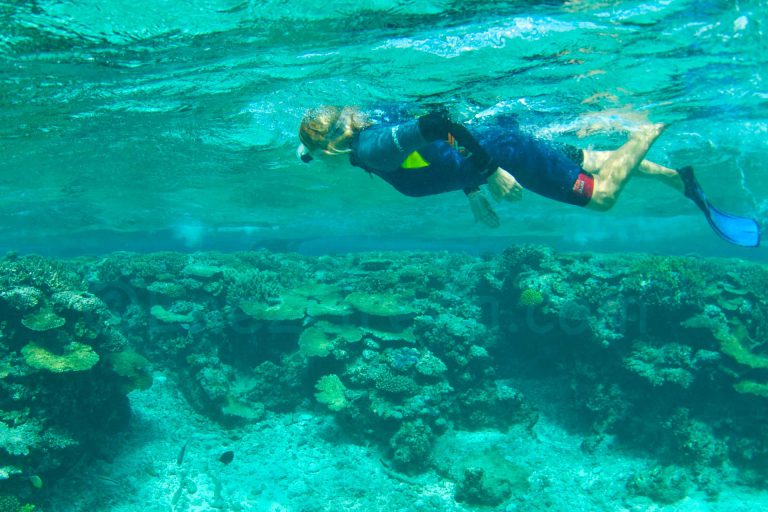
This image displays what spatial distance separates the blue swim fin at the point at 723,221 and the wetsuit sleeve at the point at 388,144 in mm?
4077

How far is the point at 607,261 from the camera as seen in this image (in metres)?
11.7

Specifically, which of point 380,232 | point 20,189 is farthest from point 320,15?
point 380,232

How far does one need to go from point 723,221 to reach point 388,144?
16.1ft

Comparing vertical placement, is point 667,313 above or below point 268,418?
above

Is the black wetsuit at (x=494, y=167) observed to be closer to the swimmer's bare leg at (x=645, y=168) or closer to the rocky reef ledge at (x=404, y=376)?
the swimmer's bare leg at (x=645, y=168)

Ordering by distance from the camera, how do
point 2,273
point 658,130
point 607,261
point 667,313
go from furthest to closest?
point 607,261, point 667,313, point 2,273, point 658,130

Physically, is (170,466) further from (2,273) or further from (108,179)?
(108,179)

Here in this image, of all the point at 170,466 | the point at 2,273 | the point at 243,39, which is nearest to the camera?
the point at 2,273

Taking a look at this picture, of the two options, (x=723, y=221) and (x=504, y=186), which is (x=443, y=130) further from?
(x=723, y=221)

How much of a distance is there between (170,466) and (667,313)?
440 inches

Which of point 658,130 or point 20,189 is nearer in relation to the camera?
point 658,130

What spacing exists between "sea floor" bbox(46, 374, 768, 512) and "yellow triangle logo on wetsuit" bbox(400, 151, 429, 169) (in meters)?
6.12

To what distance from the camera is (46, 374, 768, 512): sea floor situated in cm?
752

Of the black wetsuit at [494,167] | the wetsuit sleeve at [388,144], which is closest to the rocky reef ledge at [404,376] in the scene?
the black wetsuit at [494,167]
